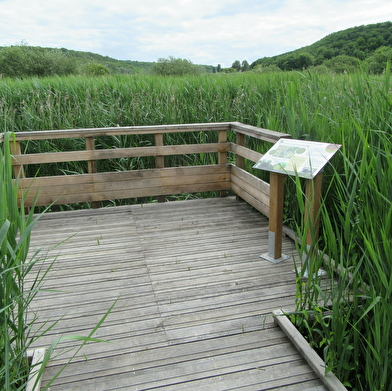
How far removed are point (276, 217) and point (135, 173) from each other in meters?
2.07

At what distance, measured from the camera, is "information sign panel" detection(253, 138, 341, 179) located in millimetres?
2465

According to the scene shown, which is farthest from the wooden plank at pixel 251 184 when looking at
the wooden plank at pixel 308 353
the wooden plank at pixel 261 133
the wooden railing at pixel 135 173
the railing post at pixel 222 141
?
the wooden plank at pixel 308 353

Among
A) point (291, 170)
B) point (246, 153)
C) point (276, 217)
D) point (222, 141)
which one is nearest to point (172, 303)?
point (276, 217)

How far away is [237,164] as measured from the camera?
4465mm

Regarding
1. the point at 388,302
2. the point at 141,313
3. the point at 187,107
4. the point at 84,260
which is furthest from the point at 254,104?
the point at 388,302

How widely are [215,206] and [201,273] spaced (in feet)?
5.60

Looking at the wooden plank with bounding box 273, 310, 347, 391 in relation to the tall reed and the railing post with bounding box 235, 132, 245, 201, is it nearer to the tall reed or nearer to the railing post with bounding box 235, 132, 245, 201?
the tall reed

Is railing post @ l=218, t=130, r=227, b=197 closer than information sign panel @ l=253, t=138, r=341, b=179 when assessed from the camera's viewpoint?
No

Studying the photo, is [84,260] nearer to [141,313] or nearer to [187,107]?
[141,313]

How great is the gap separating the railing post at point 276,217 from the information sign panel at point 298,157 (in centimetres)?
12

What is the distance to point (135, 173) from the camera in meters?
4.43

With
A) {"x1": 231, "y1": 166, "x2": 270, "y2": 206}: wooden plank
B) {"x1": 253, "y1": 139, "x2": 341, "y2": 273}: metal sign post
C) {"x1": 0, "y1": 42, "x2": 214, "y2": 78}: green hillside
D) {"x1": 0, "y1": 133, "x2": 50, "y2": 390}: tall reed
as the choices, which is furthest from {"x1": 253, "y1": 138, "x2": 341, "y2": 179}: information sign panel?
{"x1": 0, "y1": 42, "x2": 214, "y2": 78}: green hillside

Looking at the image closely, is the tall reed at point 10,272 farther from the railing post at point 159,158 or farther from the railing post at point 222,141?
the railing post at point 222,141

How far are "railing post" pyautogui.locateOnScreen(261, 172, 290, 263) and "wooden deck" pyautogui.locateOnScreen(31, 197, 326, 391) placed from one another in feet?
0.39
